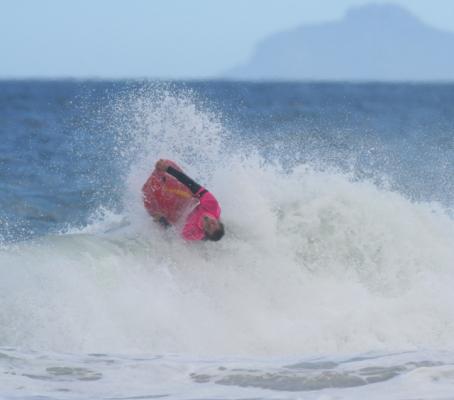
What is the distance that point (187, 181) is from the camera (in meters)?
9.80

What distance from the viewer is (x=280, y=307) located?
9859 millimetres

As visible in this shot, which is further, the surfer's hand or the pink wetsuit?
the surfer's hand

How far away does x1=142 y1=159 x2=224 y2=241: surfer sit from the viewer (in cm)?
958

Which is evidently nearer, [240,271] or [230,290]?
[230,290]

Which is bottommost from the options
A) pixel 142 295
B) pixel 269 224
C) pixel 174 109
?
pixel 142 295

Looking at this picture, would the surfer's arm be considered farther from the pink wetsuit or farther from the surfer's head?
the surfer's head

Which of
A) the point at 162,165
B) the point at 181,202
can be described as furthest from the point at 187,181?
the point at 162,165

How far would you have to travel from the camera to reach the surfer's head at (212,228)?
31.0ft

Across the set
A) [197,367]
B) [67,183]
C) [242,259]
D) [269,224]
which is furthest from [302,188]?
[67,183]

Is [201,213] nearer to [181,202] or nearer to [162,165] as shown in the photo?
[181,202]

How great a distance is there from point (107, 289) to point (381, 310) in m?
2.77

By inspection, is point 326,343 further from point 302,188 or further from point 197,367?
point 302,188

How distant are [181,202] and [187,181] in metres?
0.24

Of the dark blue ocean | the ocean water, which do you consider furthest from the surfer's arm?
the dark blue ocean
